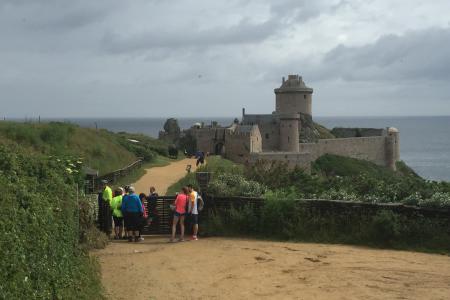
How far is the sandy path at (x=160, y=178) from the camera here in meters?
24.9

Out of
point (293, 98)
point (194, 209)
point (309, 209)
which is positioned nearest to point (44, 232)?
point (194, 209)

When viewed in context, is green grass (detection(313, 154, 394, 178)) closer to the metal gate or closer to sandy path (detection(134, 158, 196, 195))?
sandy path (detection(134, 158, 196, 195))

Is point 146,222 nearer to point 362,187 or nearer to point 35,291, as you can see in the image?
point 362,187

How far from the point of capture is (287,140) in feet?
201

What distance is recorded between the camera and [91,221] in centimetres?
1388

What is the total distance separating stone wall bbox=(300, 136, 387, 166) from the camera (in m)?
63.8

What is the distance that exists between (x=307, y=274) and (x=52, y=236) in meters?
5.19

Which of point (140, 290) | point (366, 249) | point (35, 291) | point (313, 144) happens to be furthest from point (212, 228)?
point (313, 144)

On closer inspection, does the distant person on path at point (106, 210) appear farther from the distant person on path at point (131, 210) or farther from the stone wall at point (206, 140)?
the stone wall at point (206, 140)

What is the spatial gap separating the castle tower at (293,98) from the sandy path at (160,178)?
4294 cm

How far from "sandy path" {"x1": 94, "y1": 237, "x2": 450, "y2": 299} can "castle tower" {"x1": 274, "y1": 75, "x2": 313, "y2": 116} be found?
6312cm

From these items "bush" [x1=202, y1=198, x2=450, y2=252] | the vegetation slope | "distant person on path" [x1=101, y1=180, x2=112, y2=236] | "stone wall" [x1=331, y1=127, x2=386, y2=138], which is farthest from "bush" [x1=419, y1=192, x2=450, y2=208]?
"stone wall" [x1=331, y1=127, x2=386, y2=138]

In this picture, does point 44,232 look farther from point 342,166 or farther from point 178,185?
point 342,166

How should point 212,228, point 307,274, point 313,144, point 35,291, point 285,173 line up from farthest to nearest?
point 313,144, point 285,173, point 212,228, point 307,274, point 35,291
